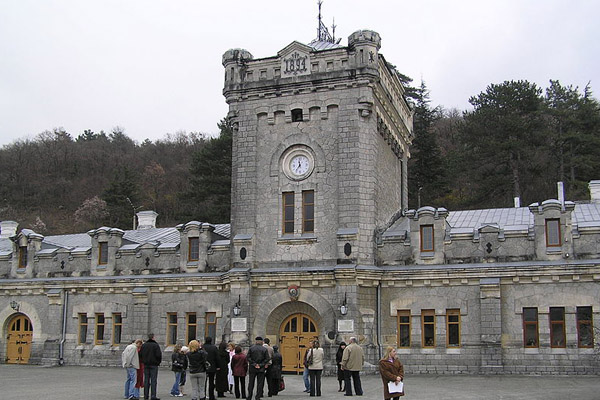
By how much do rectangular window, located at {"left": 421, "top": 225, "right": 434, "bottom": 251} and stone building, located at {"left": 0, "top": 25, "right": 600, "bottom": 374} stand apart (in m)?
0.05

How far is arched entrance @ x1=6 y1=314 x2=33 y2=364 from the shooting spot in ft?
103

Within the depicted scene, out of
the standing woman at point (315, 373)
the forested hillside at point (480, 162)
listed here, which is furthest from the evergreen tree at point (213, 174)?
the standing woman at point (315, 373)

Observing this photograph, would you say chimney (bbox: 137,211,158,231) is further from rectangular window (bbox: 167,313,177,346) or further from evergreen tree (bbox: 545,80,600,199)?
evergreen tree (bbox: 545,80,600,199)

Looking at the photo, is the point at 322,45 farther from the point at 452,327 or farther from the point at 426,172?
the point at 426,172

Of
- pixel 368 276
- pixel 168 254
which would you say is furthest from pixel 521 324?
pixel 168 254

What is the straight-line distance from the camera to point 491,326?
24000mm

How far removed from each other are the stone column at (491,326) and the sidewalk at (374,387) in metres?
0.86

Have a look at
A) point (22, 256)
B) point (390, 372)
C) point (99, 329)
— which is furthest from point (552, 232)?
point (22, 256)

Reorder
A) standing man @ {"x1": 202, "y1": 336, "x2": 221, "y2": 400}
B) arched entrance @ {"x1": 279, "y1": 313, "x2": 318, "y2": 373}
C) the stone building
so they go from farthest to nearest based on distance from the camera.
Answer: arched entrance @ {"x1": 279, "y1": 313, "x2": 318, "y2": 373}, the stone building, standing man @ {"x1": 202, "y1": 336, "x2": 221, "y2": 400}

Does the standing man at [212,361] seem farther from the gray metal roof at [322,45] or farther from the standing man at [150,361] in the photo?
the gray metal roof at [322,45]

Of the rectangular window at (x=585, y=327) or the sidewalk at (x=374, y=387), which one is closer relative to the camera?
the sidewalk at (x=374, y=387)

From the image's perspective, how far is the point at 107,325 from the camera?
1181 inches

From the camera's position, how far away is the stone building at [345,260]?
2389cm

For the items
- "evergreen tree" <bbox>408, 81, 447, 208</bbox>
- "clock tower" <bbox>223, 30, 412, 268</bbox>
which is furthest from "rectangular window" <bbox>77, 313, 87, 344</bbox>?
"evergreen tree" <bbox>408, 81, 447, 208</bbox>
